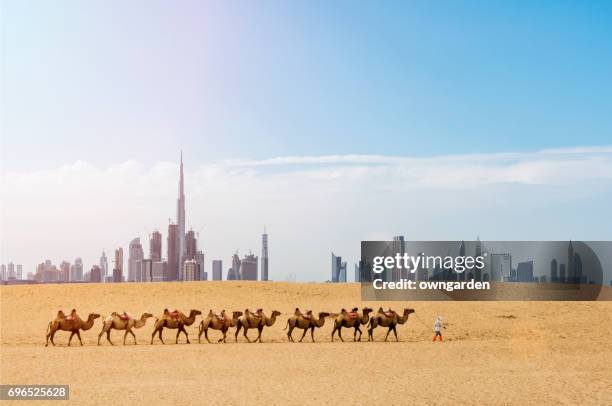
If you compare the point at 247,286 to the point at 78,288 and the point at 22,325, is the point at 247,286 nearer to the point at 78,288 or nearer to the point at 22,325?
the point at 78,288

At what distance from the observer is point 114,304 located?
149ft

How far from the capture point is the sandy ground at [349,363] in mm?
17094

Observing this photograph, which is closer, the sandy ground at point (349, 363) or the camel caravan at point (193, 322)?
the sandy ground at point (349, 363)

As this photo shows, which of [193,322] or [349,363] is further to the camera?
[193,322]

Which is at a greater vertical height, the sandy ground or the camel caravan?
the camel caravan

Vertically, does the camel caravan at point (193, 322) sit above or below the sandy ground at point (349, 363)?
above

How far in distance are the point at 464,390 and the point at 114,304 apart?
32.3 meters

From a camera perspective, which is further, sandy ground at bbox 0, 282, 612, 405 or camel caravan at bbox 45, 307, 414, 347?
camel caravan at bbox 45, 307, 414, 347

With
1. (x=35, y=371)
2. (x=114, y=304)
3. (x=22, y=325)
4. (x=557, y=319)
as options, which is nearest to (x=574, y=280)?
(x=557, y=319)

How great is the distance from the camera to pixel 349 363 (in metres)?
22.6

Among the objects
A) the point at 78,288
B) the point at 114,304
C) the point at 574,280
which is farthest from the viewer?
the point at 574,280

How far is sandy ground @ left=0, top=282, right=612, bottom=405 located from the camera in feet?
56.1

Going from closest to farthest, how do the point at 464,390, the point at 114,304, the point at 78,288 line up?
the point at 464,390
the point at 114,304
the point at 78,288

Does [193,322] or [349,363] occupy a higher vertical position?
[193,322]
